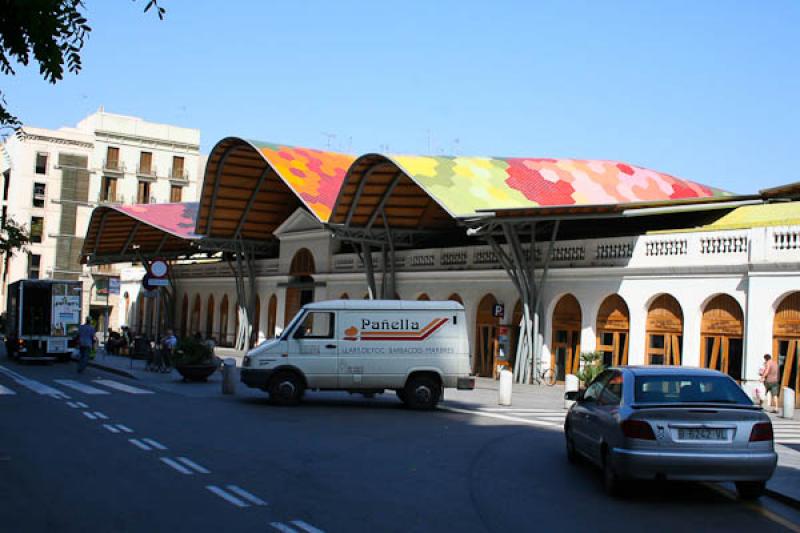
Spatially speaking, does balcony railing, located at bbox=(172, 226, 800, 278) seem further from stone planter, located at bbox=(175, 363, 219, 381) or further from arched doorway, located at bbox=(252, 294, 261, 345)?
arched doorway, located at bbox=(252, 294, 261, 345)

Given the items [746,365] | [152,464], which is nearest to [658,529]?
[152,464]

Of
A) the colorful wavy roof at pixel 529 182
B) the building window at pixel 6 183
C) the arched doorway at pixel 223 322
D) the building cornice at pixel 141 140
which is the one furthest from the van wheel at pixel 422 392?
the building window at pixel 6 183

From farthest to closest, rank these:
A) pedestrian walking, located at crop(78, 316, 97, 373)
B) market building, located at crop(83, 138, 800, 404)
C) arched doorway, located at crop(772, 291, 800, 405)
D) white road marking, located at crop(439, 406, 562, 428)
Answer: pedestrian walking, located at crop(78, 316, 97, 373), market building, located at crop(83, 138, 800, 404), arched doorway, located at crop(772, 291, 800, 405), white road marking, located at crop(439, 406, 562, 428)

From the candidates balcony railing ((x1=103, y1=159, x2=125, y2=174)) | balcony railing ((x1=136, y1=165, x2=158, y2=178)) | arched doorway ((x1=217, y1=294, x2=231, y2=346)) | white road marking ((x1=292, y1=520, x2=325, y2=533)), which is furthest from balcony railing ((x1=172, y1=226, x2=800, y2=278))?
balcony railing ((x1=136, y1=165, x2=158, y2=178))

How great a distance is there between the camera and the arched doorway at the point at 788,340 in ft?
82.2

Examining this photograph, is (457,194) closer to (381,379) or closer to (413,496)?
(381,379)

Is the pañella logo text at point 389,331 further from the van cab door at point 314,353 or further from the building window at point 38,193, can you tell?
the building window at point 38,193

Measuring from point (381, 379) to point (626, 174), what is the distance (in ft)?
71.1

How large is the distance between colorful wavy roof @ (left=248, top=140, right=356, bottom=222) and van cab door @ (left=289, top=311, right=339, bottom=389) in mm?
19026

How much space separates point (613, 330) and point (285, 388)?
1378 centimetres

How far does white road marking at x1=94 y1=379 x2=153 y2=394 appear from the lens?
24391mm

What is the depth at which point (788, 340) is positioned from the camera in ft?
83.0

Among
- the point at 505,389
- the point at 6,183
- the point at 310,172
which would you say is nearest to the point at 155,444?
the point at 505,389

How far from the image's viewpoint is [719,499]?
1115 cm
